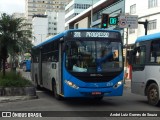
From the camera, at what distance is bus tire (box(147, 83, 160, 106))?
12.8 m

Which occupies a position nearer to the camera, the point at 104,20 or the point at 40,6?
the point at 104,20

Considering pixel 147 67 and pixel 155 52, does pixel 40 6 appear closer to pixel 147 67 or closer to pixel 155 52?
pixel 147 67

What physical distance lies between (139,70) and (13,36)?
254 inches

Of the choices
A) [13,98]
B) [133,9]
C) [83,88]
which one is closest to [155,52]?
[83,88]

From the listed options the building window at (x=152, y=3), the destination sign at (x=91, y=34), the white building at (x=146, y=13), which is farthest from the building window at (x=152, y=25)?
the destination sign at (x=91, y=34)

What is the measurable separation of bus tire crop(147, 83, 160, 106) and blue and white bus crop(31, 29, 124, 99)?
117 cm

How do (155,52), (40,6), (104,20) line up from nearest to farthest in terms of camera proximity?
(155,52) → (104,20) → (40,6)

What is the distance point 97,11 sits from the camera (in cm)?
7256

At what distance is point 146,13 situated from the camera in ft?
152

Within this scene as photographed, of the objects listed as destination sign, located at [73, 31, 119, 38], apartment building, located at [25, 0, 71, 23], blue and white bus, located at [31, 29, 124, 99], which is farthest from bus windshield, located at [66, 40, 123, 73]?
apartment building, located at [25, 0, 71, 23]

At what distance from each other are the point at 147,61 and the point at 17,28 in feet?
22.6

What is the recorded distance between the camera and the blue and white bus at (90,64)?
12.6 m

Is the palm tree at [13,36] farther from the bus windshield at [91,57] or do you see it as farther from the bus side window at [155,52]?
the bus side window at [155,52]

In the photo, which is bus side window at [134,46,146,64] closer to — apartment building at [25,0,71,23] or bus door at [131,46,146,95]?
bus door at [131,46,146,95]
